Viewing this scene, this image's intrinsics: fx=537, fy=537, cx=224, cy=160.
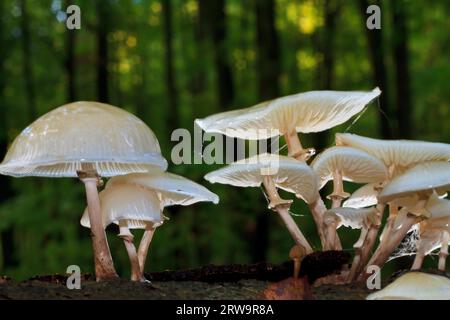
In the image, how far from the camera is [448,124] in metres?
10.4

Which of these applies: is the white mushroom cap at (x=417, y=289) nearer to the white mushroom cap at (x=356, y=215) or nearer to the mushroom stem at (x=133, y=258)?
the white mushroom cap at (x=356, y=215)

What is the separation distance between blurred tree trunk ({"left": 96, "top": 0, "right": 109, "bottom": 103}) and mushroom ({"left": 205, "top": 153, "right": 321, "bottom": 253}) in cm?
558

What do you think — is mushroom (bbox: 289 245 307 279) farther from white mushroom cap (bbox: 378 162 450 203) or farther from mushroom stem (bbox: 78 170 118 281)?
mushroom stem (bbox: 78 170 118 281)

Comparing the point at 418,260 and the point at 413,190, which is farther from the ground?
the point at 413,190

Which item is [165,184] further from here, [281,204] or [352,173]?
[352,173]

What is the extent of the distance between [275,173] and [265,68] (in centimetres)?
413

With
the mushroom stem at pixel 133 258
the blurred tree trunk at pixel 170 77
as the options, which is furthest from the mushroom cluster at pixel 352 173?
the blurred tree trunk at pixel 170 77

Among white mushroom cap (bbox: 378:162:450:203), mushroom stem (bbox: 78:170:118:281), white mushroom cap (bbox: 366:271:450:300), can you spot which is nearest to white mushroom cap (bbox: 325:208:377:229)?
white mushroom cap (bbox: 378:162:450:203)

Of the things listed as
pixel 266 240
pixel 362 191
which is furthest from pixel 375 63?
pixel 362 191

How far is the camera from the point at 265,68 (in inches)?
241

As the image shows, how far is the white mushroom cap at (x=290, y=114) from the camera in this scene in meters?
2.08

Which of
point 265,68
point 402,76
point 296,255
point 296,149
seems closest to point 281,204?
point 296,149

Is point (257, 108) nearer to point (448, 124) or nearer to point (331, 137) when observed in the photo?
point (331, 137)

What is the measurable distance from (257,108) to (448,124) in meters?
9.27
